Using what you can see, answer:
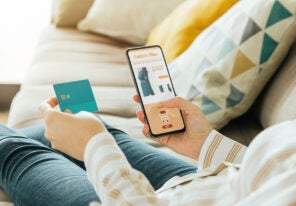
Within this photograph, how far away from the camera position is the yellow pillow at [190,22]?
55.2 inches

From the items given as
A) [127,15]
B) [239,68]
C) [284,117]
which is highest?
[127,15]

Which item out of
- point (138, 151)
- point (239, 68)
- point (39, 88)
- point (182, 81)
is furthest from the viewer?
point (39, 88)

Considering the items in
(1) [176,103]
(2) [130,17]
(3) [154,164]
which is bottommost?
(3) [154,164]

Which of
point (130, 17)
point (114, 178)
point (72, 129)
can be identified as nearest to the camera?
point (114, 178)

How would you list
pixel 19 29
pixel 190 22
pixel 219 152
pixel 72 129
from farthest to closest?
pixel 19 29
pixel 190 22
pixel 219 152
pixel 72 129

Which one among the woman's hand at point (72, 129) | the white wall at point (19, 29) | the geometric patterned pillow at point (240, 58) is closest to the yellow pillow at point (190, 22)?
the geometric patterned pillow at point (240, 58)

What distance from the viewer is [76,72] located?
Answer: 5.18 ft

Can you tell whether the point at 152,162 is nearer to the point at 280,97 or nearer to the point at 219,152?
the point at 219,152

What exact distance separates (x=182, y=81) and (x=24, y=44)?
5.85 ft

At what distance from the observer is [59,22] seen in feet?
6.80

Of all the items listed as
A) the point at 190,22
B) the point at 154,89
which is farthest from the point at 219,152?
the point at 190,22

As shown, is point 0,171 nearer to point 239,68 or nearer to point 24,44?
point 239,68

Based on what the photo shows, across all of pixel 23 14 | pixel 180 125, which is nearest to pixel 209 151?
pixel 180 125

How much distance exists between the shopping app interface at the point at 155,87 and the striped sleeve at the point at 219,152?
9cm
